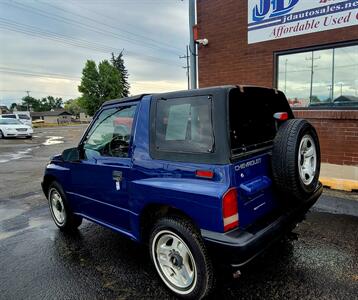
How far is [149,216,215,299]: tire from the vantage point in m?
2.46

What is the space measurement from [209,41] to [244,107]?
228 inches

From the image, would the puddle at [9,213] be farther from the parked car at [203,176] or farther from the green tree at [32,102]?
the green tree at [32,102]

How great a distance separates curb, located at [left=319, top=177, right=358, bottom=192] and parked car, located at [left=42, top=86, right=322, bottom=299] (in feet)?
8.98

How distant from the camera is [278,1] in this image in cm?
675

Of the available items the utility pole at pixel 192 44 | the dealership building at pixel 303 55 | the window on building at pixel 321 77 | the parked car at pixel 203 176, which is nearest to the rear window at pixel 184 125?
the parked car at pixel 203 176

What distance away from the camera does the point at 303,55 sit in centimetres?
671

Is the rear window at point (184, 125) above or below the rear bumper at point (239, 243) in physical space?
above

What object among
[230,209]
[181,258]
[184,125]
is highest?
[184,125]

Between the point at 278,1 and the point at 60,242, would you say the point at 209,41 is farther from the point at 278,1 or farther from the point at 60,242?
the point at 60,242

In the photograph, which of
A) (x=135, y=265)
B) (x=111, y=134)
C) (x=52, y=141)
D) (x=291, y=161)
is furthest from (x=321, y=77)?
(x=52, y=141)

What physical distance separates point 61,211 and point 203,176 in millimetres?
2871

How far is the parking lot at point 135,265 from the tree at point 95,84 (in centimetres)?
5331

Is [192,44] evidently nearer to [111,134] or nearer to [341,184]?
[341,184]

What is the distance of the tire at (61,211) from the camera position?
13.9 feet
